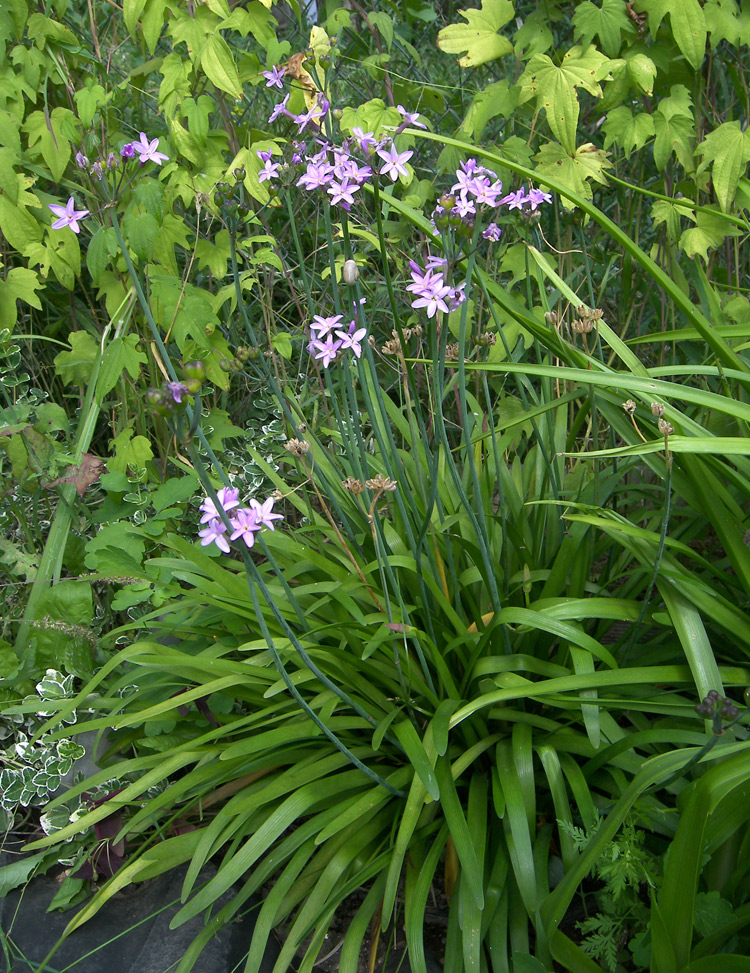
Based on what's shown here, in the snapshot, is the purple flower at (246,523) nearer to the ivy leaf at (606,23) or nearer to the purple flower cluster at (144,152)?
the purple flower cluster at (144,152)

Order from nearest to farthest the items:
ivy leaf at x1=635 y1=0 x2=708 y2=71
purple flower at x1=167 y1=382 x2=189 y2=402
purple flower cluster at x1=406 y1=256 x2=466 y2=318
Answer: purple flower at x1=167 y1=382 x2=189 y2=402, purple flower cluster at x1=406 y1=256 x2=466 y2=318, ivy leaf at x1=635 y1=0 x2=708 y2=71

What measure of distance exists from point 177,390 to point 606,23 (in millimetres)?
1660

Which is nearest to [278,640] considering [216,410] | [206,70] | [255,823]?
[255,823]

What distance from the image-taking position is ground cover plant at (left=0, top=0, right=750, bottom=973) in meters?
1.32

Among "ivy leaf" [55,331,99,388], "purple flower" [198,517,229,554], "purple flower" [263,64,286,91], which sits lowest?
"purple flower" [198,517,229,554]

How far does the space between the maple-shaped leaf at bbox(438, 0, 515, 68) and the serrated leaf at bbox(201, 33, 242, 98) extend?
56cm

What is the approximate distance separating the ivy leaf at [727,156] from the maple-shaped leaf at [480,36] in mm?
605

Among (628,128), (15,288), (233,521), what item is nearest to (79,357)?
(15,288)

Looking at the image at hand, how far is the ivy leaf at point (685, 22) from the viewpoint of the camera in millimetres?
1857

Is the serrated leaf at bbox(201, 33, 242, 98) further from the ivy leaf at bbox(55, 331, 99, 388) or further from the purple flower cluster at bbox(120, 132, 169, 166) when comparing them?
the ivy leaf at bbox(55, 331, 99, 388)

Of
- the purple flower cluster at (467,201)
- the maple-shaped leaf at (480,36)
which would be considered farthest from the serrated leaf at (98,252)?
the maple-shaped leaf at (480,36)

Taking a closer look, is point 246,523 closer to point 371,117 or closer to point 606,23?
point 371,117

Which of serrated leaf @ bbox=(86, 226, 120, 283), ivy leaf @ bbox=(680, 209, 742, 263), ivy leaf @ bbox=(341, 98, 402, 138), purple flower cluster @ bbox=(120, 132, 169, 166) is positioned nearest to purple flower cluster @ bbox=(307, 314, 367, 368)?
purple flower cluster @ bbox=(120, 132, 169, 166)

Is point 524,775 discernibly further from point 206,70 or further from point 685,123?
point 206,70
